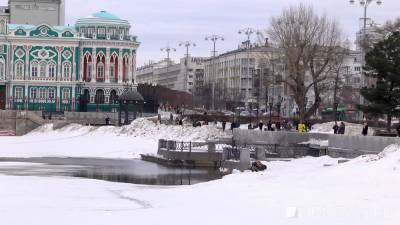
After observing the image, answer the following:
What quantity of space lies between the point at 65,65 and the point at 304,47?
5169 centimetres

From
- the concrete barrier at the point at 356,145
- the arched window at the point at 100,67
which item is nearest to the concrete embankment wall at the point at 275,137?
the concrete barrier at the point at 356,145

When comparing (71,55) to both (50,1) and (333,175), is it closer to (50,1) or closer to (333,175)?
(50,1)

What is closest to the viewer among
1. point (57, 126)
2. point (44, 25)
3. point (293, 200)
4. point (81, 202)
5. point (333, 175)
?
point (293, 200)

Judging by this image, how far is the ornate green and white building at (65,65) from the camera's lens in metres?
119

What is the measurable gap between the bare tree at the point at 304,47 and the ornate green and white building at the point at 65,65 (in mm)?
44667

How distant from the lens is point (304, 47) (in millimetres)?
77625

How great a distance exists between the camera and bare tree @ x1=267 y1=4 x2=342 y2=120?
76.8 meters

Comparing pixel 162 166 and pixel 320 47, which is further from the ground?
pixel 320 47

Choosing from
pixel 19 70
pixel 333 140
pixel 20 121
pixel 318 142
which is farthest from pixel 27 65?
pixel 333 140

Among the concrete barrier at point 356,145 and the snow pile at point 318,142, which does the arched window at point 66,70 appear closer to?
the snow pile at point 318,142

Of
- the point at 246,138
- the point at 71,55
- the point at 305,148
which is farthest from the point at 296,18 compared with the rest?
the point at 71,55

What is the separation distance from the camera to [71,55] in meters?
121

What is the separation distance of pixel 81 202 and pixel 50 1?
10988 centimetres

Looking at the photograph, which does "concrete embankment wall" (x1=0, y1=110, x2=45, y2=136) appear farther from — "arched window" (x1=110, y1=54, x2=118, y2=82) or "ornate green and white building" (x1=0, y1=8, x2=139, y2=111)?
"arched window" (x1=110, y1=54, x2=118, y2=82)
